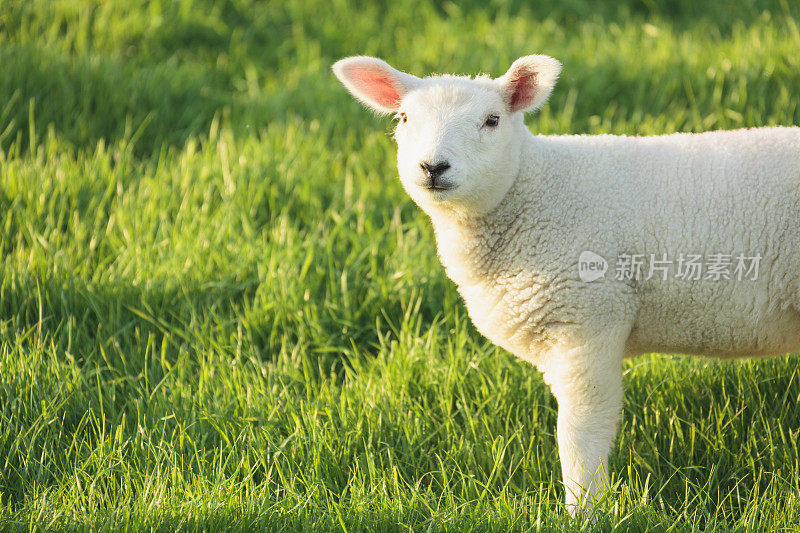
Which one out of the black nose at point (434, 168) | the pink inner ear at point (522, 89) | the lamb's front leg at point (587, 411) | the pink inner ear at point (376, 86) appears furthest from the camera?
the pink inner ear at point (376, 86)

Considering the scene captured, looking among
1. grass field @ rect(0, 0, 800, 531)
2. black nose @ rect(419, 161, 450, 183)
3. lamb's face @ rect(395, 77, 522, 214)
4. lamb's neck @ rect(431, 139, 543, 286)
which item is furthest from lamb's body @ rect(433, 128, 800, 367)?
grass field @ rect(0, 0, 800, 531)

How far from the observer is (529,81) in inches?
121

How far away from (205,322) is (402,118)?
57.3 inches

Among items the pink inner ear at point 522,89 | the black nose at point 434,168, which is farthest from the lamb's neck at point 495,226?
the black nose at point 434,168

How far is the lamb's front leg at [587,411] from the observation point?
2.91 metres

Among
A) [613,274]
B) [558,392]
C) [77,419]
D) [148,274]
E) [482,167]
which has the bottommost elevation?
[77,419]

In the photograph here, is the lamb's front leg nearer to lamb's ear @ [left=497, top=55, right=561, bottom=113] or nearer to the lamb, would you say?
the lamb

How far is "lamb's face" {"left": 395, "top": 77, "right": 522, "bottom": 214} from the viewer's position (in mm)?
2836

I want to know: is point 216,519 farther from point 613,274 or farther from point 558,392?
point 613,274

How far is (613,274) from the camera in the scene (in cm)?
291

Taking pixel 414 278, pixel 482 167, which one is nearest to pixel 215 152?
pixel 414 278

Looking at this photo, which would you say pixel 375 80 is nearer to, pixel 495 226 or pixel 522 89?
pixel 522 89
